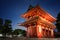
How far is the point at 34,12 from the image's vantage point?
45.4 ft

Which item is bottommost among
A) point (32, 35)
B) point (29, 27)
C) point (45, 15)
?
point (32, 35)

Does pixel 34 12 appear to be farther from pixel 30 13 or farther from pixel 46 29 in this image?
pixel 46 29

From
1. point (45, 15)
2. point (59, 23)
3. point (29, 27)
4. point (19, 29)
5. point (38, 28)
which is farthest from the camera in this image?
point (19, 29)

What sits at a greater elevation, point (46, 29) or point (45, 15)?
point (45, 15)

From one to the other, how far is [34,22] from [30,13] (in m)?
1.91

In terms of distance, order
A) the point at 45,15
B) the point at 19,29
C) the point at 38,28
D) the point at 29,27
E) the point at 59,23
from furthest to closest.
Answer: the point at 19,29 < the point at 59,23 < the point at 45,15 < the point at 29,27 < the point at 38,28

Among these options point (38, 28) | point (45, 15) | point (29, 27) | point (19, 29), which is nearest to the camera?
point (38, 28)

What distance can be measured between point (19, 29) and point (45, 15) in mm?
8104

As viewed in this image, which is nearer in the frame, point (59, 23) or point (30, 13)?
point (30, 13)

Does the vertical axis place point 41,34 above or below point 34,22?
below

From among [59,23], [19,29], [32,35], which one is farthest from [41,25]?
[19,29]

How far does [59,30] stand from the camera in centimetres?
2012

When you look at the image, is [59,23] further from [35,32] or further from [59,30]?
[35,32]

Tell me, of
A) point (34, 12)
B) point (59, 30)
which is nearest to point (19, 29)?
point (59, 30)
